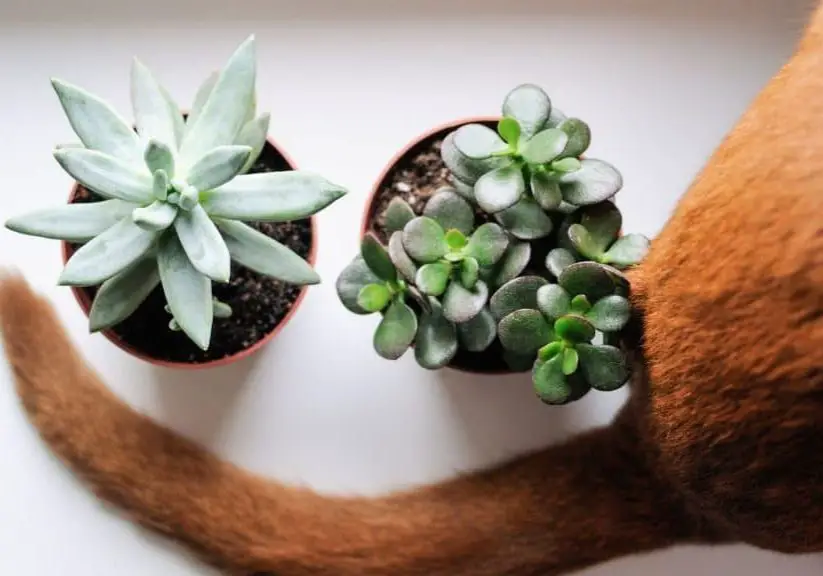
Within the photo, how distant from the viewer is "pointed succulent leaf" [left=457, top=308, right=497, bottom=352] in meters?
0.69

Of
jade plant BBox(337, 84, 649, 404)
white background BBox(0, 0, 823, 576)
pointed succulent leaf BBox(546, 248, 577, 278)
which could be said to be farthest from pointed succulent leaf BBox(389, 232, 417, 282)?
white background BBox(0, 0, 823, 576)

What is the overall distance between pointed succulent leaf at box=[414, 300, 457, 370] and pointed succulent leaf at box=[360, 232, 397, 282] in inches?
1.8

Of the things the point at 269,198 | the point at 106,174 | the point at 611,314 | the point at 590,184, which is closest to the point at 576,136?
the point at 590,184

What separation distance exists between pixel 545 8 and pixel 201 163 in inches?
18.0

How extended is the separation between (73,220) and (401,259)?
251mm

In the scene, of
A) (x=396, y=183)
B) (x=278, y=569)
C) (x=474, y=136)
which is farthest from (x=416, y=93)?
(x=278, y=569)

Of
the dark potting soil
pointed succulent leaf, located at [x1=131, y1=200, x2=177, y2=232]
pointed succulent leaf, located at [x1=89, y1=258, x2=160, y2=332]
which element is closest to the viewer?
pointed succulent leaf, located at [x1=131, y1=200, x2=177, y2=232]

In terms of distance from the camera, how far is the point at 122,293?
0.68m

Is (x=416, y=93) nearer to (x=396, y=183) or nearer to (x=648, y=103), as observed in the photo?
(x=396, y=183)

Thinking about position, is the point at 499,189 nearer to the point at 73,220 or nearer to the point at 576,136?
the point at 576,136

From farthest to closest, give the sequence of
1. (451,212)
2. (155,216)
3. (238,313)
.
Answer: (238,313) < (451,212) < (155,216)

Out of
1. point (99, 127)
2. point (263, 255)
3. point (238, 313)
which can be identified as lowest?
point (238, 313)

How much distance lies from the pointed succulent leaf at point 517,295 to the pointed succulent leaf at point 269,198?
15 cm

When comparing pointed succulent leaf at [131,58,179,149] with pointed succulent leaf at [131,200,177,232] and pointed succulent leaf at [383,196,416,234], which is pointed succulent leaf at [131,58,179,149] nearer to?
pointed succulent leaf at [131,200,177,232]
